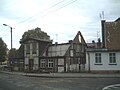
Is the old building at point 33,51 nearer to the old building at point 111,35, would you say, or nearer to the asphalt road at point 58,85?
the old building at point 111,35

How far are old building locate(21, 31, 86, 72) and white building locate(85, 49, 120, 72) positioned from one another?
6.29 meters

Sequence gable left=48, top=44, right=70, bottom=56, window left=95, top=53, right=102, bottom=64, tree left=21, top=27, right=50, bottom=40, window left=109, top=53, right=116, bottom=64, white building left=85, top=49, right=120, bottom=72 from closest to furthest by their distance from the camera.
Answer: white building left=85, top=49, right=120, bottom=72 → window left=109, top=53, right=116, bottom=64 → window left=95, top=53, right=102, bottom=64 → gable left=48, top=44, right=70, bottom=56 → tree left=21, top=27, right=50, bottom=40

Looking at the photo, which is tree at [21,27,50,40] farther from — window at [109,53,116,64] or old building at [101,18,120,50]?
window at [109,53,116,64]

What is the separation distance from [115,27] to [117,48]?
16.3ft

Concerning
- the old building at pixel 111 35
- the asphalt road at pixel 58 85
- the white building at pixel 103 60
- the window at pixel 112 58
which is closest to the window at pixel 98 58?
the white building at pixel 103 60

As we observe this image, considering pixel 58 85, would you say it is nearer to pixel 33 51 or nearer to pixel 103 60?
pixel 103 60

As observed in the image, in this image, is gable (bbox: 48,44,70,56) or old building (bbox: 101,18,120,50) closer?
old building (bbox: 101,18,120,50)

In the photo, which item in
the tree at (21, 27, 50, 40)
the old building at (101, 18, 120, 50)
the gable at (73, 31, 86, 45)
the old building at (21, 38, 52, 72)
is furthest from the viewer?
the tree at (21, 27, 50, 40)

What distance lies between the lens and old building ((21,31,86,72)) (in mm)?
41500

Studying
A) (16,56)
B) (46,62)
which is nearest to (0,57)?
(16,56)

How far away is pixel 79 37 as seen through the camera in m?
45.8

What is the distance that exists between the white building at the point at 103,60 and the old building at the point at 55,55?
20.6ft

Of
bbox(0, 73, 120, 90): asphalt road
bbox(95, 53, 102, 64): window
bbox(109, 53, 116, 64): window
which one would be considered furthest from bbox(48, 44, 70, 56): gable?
bbox(0, 73, 120, 90): asphalt road

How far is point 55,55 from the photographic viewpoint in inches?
1713
